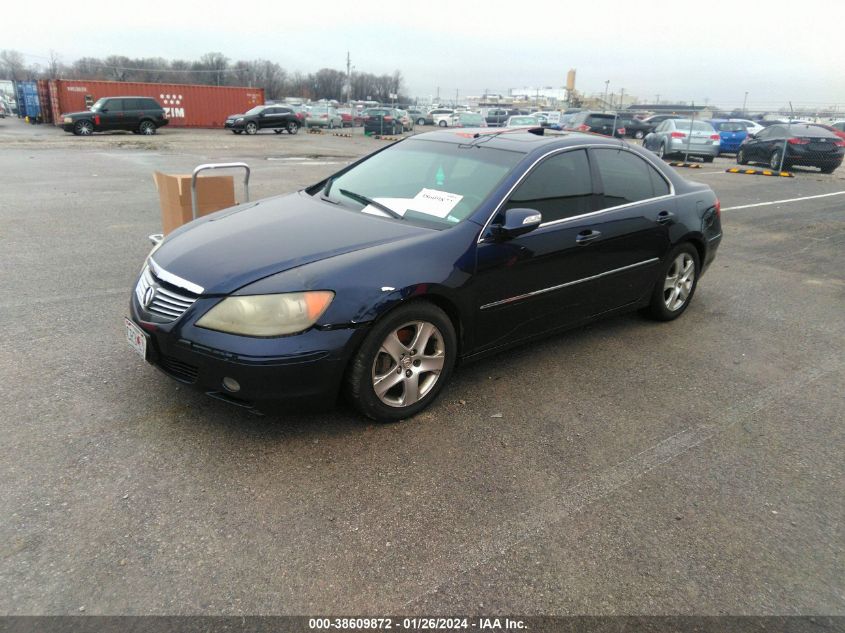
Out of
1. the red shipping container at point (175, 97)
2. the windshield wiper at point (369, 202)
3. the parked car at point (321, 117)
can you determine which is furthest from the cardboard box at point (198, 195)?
the parked car at point (321, 117)

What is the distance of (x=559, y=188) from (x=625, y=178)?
818 millimetres

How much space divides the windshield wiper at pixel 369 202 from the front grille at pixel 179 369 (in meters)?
1.52

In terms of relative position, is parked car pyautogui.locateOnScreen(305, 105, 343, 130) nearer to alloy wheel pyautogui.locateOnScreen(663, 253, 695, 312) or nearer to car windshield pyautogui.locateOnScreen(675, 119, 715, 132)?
car windshield pyautogui.locateOnScreen(675, 119, 715, 132)

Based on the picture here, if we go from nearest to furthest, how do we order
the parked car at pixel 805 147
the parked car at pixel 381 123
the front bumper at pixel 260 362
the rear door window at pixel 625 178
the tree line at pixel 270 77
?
the front bumper at pixel 260 362 → the rear door window at pixel 625 178 → the parked car at pixel 805 147 → the parked car at pixel 381 123 → the tree line at pixel 270 77

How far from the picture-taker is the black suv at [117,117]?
26484 mm

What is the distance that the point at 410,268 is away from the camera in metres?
3.40

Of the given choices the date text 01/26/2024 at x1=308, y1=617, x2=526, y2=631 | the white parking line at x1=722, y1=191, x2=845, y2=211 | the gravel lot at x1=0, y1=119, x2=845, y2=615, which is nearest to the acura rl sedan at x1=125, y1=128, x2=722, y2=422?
the gravel lot at x1=0, y1=119, x2=845, y2=615

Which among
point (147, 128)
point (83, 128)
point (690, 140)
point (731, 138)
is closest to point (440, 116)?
point (147, 128)

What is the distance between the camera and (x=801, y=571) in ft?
8.53

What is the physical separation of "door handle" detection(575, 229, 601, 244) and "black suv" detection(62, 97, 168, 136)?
2779cm

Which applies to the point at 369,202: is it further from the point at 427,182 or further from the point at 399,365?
the point at 399,365

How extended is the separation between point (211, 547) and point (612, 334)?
359 cm

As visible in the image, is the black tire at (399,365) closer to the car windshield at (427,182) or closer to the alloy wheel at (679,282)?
the car windshield at (427,182)

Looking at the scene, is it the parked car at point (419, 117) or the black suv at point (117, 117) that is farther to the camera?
the parked car at point (419, 117)
